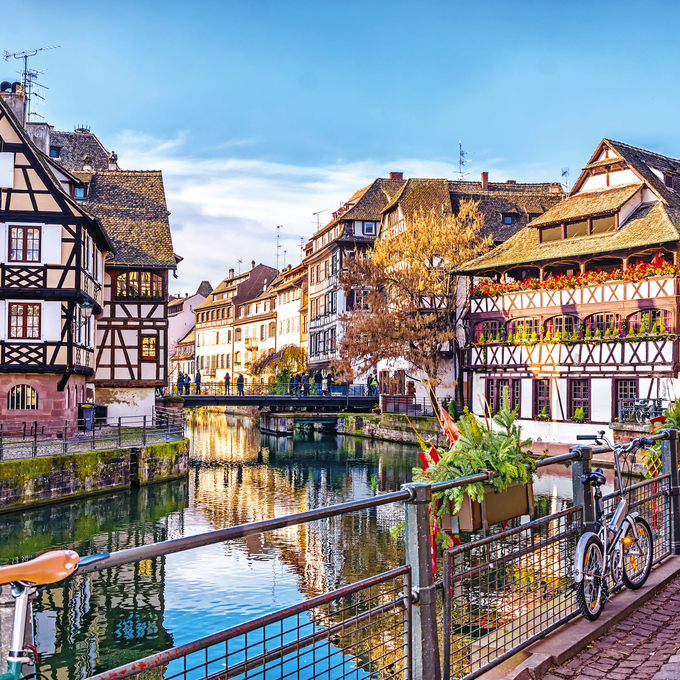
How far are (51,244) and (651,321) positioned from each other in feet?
73.5

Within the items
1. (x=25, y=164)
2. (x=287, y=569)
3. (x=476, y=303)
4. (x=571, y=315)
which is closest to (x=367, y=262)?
(x=476, y=303)

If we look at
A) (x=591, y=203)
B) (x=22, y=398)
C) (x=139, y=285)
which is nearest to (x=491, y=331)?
(x=591, y=203)

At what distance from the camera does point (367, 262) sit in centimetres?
4247

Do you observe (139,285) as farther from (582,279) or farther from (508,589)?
(508,589)

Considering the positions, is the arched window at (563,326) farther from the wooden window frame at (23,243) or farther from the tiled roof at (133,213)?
the wooden window frame at (23,243)

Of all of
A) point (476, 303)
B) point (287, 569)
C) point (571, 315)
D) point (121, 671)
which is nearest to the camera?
point (121, 671)

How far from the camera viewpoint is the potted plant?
5.36 m

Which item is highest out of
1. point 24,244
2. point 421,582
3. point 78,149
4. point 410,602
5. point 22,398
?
point 78,149

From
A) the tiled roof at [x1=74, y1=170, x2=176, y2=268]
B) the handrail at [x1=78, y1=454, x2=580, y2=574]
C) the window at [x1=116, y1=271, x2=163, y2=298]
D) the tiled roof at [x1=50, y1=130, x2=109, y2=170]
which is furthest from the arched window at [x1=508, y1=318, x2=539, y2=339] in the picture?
the handrail at [x1=78, y1=454, x2=580, y2=574]

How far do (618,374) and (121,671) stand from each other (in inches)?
1283

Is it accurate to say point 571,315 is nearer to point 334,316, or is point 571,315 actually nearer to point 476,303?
point 476,303

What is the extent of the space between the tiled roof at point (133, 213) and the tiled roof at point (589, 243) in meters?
14.5

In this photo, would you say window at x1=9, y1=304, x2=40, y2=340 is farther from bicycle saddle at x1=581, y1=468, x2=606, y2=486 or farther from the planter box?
the planter box

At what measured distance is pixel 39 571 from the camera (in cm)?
272
